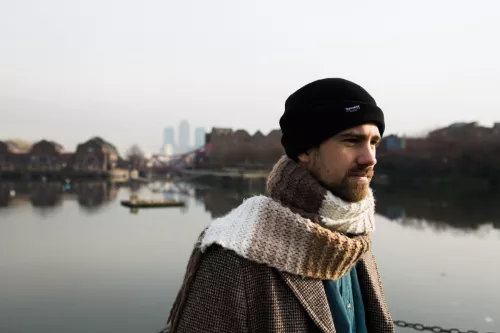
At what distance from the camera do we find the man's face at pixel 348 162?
124cm

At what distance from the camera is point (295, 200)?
127 centimetres

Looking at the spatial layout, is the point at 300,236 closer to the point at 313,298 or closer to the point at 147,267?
the point at 313,298

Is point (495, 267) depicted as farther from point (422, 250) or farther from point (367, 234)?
point (367, 234)

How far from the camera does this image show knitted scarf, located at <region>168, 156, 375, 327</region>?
1.14 m

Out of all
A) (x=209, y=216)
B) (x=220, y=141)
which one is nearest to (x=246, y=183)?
(x=220, y=141)

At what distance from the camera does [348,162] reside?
1240mm

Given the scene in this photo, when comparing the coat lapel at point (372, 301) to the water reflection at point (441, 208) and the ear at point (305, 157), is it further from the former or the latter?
the water reflection at point (441, 208)

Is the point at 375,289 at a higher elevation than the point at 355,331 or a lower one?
higher

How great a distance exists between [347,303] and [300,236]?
1.21 feet

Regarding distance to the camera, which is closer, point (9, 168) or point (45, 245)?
point (45, 245)

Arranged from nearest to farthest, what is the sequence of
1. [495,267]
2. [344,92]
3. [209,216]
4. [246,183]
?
1. [344,92]
2. [495,267]
3. [209,216]
4. [246,183]

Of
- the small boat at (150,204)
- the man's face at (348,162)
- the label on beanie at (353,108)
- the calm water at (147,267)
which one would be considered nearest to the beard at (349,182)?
the man's face at (348,162)

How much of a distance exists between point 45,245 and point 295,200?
799 inches

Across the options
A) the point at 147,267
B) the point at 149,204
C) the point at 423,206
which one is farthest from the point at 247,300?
the point at 149,204
